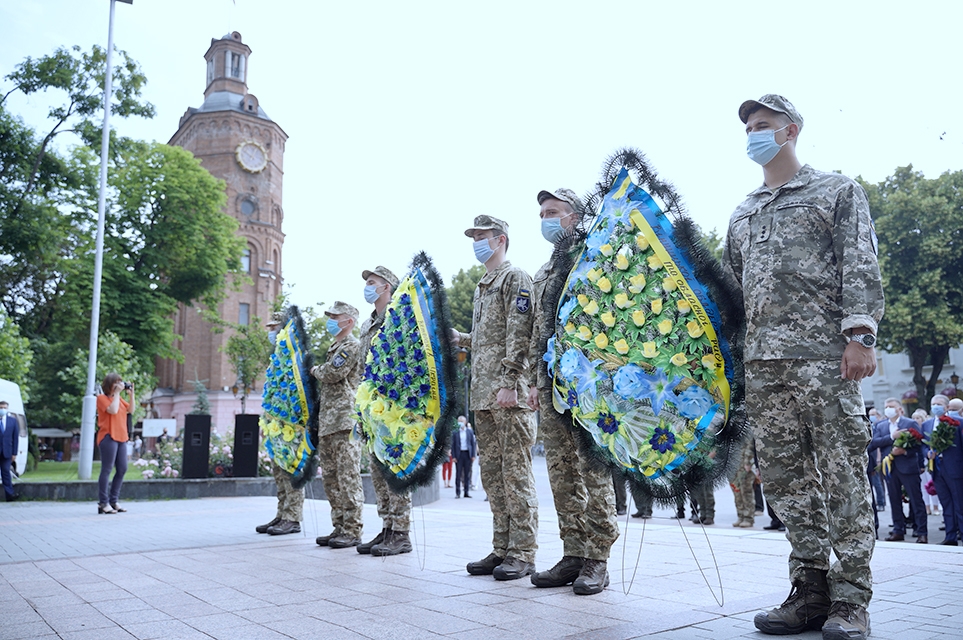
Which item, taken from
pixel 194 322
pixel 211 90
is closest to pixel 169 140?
pixel 211 90

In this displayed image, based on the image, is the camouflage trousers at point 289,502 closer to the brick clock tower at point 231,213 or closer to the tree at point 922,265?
the tree at point 922,265

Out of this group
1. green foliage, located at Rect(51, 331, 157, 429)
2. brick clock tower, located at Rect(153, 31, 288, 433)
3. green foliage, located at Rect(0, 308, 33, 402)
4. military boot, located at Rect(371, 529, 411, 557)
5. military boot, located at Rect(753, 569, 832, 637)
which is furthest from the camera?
brick clock tower, located at Rect(153, 31, 288, 433)

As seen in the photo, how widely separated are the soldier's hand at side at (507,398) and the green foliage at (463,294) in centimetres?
3666

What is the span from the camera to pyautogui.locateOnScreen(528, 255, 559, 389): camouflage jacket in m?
5.19

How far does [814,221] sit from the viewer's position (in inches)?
159

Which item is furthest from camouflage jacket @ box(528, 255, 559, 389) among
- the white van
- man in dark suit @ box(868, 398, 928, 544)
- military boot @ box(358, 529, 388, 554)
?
the white van

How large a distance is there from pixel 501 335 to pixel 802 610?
119 inches

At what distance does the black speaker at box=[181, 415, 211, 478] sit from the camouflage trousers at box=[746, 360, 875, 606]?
1427 centimetres

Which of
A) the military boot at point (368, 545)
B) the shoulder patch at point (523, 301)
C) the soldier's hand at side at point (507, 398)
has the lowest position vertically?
the military boot at point (368, 545)

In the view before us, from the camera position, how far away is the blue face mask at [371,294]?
25.8ft

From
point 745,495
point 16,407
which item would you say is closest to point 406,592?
point 745,495

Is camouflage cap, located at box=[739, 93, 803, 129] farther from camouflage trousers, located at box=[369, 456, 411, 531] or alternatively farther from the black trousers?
the black trousers

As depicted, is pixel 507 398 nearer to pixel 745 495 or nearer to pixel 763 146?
pixel 763 146

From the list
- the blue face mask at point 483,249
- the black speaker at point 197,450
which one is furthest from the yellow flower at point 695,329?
the black speaker at point 197,450
